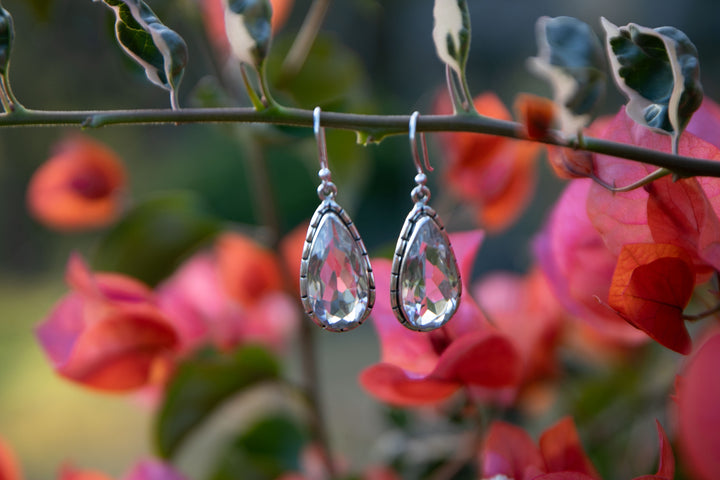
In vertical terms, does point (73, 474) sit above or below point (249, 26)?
below

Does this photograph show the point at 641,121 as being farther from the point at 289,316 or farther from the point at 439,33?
the point at 289,316

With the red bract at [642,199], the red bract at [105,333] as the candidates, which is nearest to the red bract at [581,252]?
the red bract at [642,199]

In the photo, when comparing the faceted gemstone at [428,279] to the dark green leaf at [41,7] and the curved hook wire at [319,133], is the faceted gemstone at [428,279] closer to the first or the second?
the curved hook wire at [319,133]

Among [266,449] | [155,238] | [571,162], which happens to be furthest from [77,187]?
[571,162]

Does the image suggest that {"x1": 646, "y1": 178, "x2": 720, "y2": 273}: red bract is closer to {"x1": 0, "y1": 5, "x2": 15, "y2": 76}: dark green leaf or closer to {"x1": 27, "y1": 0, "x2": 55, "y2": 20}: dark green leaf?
{"x1": 0, "y1": 5, "x2": 15, "y2": 76}: dark green leaf

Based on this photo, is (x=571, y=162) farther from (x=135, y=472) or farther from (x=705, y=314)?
(x=135, y=472)

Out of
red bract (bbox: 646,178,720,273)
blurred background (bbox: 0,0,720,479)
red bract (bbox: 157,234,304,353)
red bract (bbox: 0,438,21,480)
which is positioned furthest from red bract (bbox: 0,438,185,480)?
blurred background (bbox: 0,0,720,479)

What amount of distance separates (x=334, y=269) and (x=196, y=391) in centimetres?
14

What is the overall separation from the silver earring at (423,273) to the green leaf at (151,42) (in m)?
0.06

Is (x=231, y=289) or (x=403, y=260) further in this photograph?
(x=231, y=289)

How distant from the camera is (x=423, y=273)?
178mm

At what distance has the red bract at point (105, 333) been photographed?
24 cm

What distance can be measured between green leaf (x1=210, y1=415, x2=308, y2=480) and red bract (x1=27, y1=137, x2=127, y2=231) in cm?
15

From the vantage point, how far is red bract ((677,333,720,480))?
105 millimetres
